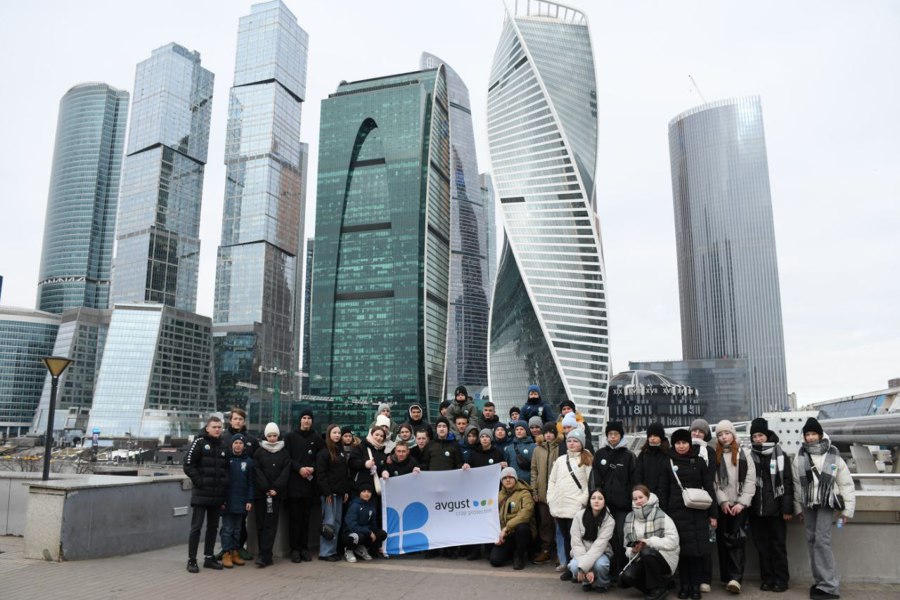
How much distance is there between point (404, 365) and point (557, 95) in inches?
2325

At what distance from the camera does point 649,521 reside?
748cm

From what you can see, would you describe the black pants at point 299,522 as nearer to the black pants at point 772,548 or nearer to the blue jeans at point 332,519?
the blue jeans at point 332,519

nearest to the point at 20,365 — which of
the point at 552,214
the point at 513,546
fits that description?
the point at 552,214

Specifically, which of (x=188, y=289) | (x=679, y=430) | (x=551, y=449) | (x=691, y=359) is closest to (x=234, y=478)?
(x=551, y=449)

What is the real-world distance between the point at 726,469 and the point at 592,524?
1.70 m

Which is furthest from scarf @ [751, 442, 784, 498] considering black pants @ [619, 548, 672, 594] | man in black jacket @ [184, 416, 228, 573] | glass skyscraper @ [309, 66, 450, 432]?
glass skyscraper @ [309, 66, 450, 432]

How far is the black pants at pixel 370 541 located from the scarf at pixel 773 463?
5049 millimetres

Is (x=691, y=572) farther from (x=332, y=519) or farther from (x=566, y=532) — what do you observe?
(x=332, y=519)

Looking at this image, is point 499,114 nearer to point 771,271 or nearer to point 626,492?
point 626,492

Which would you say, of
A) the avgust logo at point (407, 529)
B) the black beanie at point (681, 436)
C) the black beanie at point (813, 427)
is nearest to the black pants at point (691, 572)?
the black beanie at point (681, 436)

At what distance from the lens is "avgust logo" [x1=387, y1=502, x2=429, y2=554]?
9.58 m

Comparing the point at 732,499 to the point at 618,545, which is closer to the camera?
the point at 732,499

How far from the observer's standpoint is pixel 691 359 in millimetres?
193750

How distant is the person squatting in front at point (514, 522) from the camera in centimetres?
889
